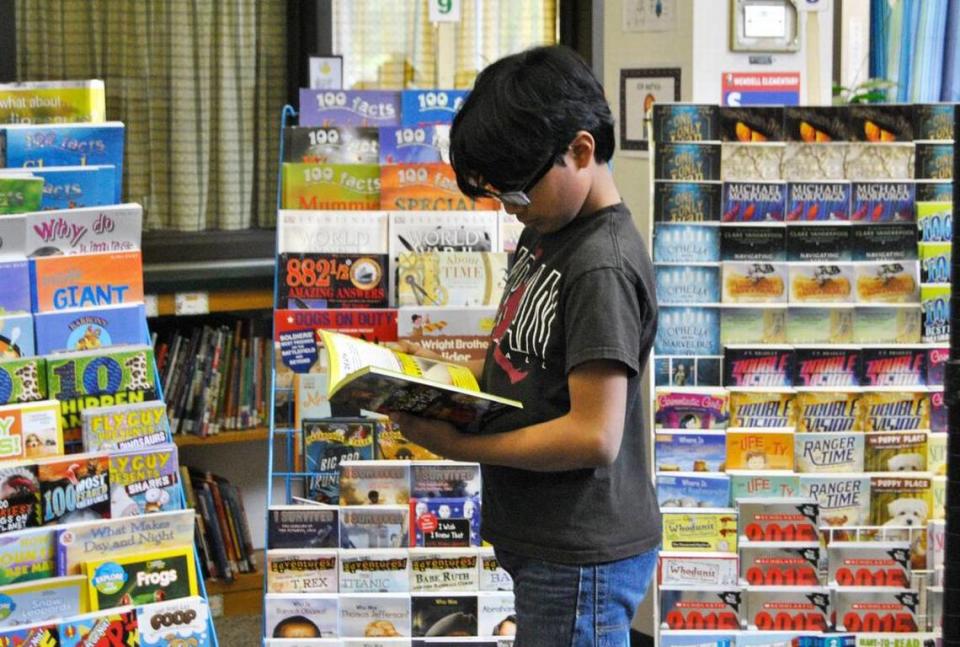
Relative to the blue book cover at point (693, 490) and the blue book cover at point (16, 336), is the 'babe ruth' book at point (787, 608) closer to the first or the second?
the blue book cover at point (693, 490)

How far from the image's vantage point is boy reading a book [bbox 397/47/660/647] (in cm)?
173

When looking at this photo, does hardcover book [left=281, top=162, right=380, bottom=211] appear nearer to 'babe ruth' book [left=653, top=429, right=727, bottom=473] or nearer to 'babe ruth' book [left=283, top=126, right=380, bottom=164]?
'babe ruth' book [left=283, top=126, right=380, bottom=164]

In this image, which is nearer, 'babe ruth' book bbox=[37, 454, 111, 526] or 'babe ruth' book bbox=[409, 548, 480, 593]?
'babe ruth' book bbox=[37, 454, 111, 526]

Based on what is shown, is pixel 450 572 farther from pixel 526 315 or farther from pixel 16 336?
pixel 526 315

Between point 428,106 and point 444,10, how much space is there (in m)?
0.67

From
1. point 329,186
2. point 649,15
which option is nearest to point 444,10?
point 649,15

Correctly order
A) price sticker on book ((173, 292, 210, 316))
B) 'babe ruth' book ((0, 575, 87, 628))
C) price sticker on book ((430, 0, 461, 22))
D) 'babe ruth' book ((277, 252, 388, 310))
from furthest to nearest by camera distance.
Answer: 1. price sticker on book ((173, 292, 210, 316))
2. price sticker on book ((430, 0, 461, 22))
3. 'babe ruth' book ((277, 252, 388, 310))
4. 'babe ruth' book ((0, 575, 87, 628))

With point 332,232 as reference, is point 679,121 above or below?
above

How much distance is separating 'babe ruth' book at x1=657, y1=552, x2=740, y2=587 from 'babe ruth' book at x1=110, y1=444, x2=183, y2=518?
1.08m

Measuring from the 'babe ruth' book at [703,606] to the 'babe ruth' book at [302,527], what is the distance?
0.74 metres

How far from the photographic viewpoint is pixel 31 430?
98.3 inches

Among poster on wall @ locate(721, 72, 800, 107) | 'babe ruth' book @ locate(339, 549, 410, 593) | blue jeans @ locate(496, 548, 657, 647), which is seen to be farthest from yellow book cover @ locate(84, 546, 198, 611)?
poster on wall @ locate(721, 72, 800, 107)


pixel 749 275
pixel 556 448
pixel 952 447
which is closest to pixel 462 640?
pixel 749 275

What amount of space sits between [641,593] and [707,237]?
134cm
